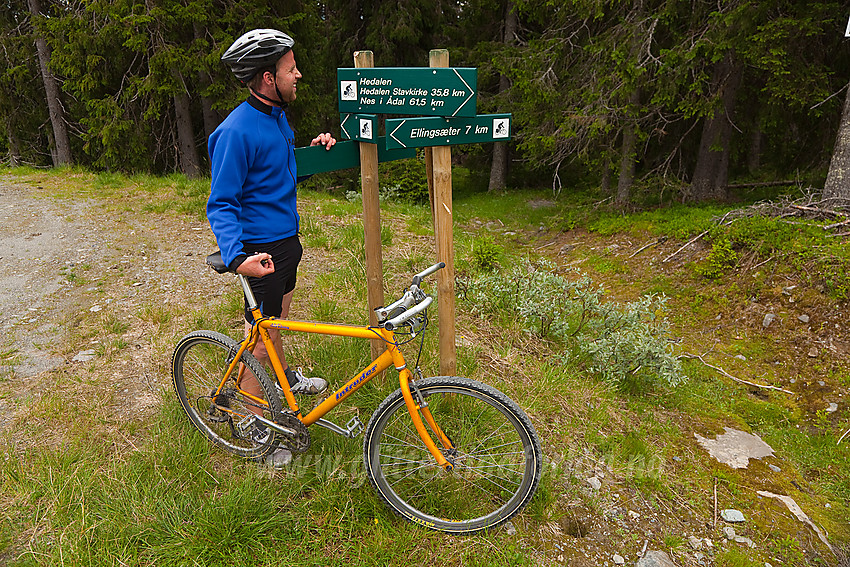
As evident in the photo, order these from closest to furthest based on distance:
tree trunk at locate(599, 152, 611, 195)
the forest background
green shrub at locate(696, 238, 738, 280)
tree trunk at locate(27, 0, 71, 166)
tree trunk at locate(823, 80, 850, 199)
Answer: tree trunk at locate(823, 80, 850, 199) → green shrub at locate(696, 238, 738, 280) → the forest background → tree trunk at locate(599, 152, 611, 195) → tree trunk at locate(27, 0, 71, 166)

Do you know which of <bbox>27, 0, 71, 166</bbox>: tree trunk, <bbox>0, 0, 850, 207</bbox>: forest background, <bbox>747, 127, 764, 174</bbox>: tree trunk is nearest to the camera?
<bbox>0, 0, 850, 207</bbox>: forest background

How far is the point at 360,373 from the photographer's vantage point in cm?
276

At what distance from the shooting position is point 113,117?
11.9 m

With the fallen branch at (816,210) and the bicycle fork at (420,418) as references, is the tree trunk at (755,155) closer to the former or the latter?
the fallen branch at (816,210)

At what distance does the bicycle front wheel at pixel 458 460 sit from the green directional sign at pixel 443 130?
51.3 inches

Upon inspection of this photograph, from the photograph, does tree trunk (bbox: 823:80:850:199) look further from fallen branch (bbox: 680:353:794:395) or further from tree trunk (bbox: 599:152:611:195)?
tree trunk (bbox: 599:152:611:195)

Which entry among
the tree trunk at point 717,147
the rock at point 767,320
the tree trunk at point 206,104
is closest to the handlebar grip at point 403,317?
the rock at point 767,320

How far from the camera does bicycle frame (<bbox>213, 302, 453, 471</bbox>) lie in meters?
2.58

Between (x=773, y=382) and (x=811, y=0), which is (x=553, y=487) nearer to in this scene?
(x=773, y=382)

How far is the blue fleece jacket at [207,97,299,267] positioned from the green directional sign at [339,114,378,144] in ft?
1.40

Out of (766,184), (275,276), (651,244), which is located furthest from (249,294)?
(766,184)

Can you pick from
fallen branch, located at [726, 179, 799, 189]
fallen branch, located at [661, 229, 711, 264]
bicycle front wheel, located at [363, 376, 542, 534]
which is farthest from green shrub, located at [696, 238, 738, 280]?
bicycle front wheel, located at [363, 376, 542, 534]

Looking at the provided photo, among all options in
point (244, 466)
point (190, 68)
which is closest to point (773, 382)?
point (244, 466)

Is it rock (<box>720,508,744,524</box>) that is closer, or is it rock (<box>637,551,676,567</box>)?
rock (<box>637,551,676,567</box>)
